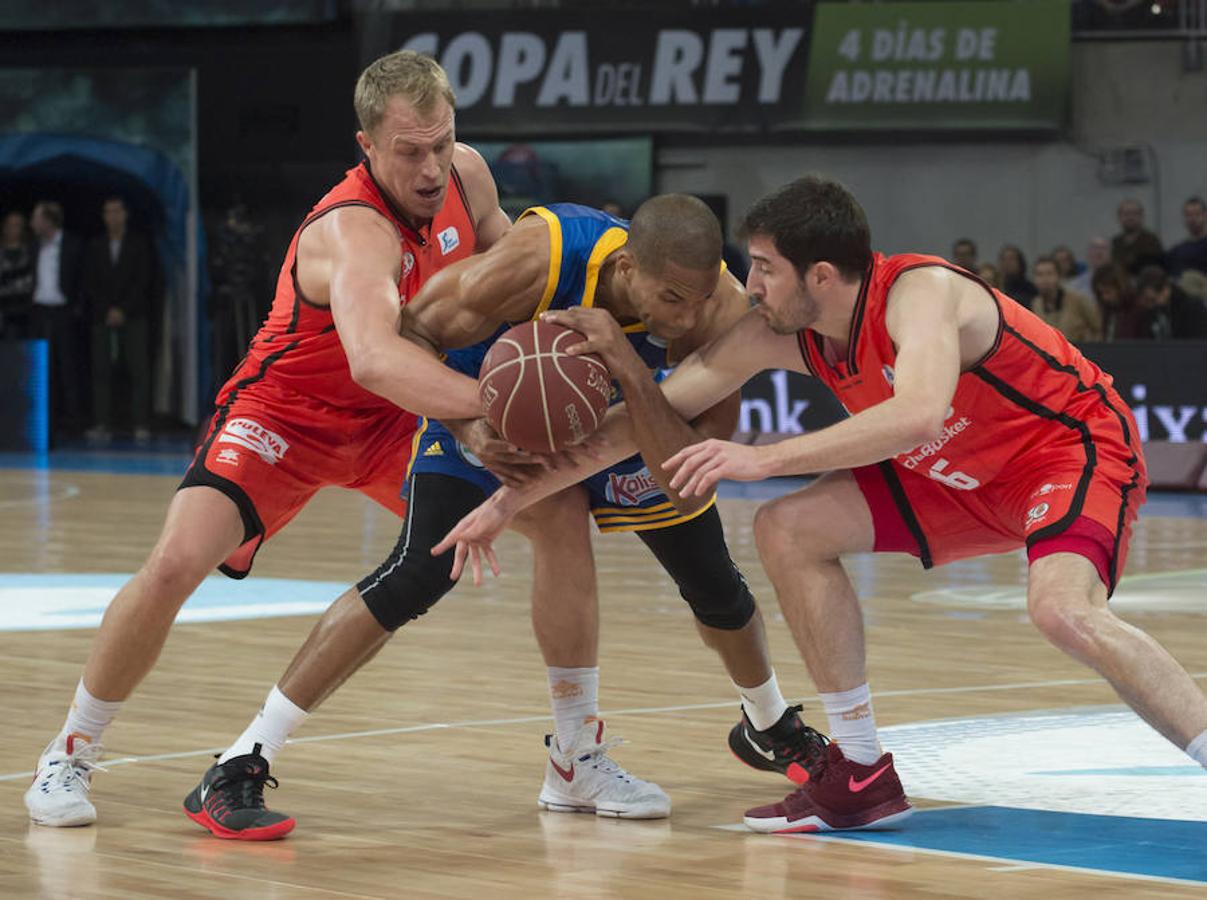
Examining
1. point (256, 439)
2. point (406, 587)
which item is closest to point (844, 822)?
point (406, 587)

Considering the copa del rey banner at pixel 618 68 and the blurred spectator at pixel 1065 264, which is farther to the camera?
the copa del rey banner at pixel 618 68

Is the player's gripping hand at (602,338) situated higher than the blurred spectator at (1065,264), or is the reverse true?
the blurred spectator at (1065,264)

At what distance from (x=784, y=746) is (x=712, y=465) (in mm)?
1211

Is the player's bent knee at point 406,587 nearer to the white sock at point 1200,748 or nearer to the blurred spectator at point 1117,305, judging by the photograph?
the white sock at point 1200,748

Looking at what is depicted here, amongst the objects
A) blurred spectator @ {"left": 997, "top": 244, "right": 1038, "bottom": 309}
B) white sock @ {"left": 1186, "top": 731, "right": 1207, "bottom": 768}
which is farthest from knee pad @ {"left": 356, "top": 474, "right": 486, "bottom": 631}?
blurred spectator @ {"left": 997, "top": 244, "right": 1038, "bottom": 309}

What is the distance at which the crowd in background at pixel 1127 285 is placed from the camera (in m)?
15.3

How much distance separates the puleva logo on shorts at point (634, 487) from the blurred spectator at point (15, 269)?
15.3 m

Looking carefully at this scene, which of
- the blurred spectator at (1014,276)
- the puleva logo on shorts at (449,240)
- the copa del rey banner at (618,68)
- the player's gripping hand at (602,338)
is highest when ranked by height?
the copa del rey banner at (618,68)

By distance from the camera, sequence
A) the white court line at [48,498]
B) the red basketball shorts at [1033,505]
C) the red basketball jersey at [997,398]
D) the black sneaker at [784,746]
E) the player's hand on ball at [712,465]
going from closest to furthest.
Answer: the player's hand on ball at [712,465] → the red basketball shorts at [1033,505] → the red basketball jersey at [997,398] → the black sneaker at [784,746] → the white court line at [48,498]

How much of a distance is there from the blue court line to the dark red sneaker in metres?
0.04

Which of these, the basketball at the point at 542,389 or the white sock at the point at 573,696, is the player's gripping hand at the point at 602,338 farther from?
the white sock at the point at 573,696

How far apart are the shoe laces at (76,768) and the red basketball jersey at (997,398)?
1.91 meters

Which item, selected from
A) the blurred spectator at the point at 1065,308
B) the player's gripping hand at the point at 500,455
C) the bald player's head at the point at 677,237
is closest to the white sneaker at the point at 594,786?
the player's gripping hand at the point at 500,455

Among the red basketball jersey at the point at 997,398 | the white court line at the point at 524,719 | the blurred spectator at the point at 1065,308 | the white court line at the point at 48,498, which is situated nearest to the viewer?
the red basketball jersey at the point at 997,398
